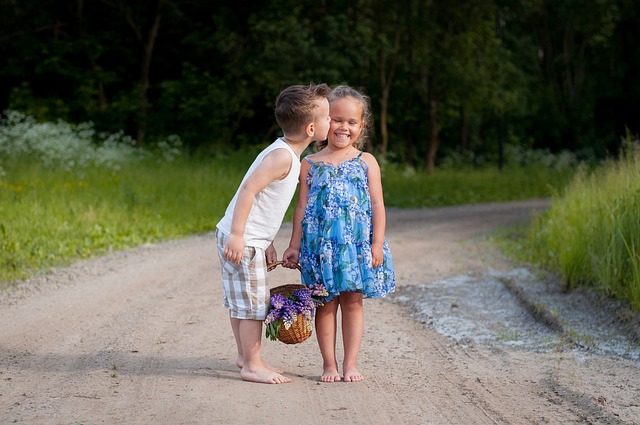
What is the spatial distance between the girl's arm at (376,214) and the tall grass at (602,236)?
9.04 ft

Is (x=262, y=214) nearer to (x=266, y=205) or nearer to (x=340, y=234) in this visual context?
(x=266, y=205)

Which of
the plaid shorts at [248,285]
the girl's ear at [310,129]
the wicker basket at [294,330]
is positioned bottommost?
the wicker basket at [294,330]

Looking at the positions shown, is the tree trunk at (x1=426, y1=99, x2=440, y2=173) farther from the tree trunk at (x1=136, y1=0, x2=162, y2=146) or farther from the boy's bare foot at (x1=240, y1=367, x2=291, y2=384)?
the boy's bare foot at (x1=240, y1=367, x2=291, y2=384)

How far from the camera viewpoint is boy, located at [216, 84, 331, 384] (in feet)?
17.0

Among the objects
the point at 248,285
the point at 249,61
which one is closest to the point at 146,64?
the point at 249,61

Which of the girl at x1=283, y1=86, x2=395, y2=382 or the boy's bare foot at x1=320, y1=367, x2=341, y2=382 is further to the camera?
the boy's bare foot at x1=320, y1=367, x2=341, y2=382

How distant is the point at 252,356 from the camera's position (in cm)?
531

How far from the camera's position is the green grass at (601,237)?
7.73 m

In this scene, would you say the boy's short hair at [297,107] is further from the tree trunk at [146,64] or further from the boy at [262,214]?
the tree trunk at [146,64]

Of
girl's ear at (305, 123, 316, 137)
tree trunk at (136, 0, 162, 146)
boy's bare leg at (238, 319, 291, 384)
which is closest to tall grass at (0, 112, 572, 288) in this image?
boy's bare leg at (238, 319, 291, 384)

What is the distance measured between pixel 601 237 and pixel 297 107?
4.06 m

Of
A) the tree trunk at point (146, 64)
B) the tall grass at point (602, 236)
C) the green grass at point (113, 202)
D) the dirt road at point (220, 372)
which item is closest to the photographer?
the dirt road at point (220, 372)

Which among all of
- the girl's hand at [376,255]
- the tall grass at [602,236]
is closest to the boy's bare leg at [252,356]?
the girl's hand at [376,255]

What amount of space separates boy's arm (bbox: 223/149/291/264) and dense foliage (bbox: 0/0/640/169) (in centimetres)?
1876
